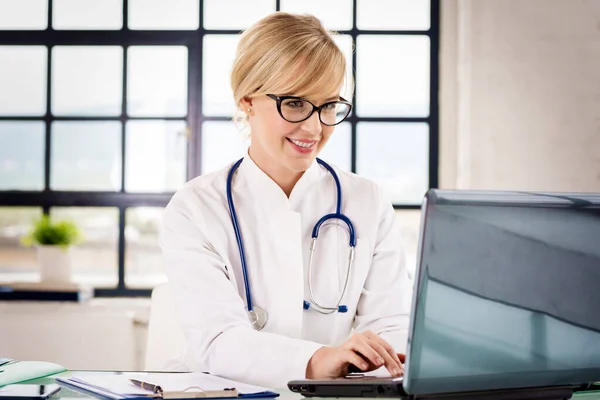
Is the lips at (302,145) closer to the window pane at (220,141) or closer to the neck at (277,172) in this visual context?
the neck at (277,172)

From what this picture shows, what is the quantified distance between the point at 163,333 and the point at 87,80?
209 cm

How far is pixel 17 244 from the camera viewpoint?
140 inches

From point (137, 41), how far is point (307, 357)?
255cm

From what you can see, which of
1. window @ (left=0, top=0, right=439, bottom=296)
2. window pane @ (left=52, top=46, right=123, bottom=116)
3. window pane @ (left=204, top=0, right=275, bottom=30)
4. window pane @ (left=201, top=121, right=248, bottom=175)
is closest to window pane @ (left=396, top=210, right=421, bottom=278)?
window @ (left=0, top=0, right=439, bottom=296)

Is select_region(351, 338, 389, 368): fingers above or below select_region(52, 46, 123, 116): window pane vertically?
below

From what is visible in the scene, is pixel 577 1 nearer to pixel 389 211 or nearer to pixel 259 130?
pixel 389 211

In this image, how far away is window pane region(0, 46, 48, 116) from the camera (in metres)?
3.61

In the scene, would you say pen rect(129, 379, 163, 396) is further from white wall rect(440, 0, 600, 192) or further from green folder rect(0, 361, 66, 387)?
white wall rect(440, 0, 600, 192)

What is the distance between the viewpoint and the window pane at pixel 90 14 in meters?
3.56

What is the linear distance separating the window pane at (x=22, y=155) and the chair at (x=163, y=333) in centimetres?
197

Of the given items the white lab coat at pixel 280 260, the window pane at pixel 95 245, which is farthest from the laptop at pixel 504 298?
the window pane at pixel 95 245

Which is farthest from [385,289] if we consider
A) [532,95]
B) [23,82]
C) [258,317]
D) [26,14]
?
[26,14]

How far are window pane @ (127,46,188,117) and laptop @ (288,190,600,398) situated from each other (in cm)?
264

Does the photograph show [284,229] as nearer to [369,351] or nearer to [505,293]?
[369,351]
